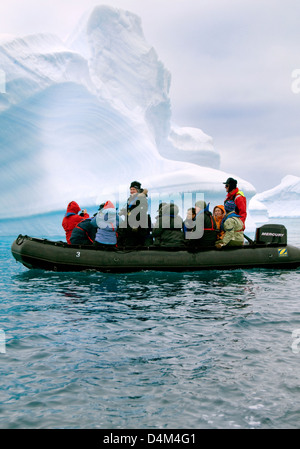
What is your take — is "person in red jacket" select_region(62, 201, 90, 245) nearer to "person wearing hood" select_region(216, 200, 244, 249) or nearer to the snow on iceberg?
"person wearing hood" select_region(216, 200, 244, 249)

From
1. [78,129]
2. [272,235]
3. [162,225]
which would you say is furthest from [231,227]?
[78,129]

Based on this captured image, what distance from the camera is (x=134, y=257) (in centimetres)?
995

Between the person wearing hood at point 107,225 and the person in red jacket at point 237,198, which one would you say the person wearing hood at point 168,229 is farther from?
the person in red jacket at point 237,198

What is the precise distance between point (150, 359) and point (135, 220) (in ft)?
18.6

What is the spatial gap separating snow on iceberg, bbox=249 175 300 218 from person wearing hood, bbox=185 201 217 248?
78449 mm

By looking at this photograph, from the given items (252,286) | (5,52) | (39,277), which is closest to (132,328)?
(252,286)

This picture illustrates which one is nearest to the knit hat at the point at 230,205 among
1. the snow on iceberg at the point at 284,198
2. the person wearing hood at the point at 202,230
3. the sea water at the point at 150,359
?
the person wearing hood at the point at 202,230

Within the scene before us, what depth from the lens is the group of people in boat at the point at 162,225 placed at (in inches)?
389

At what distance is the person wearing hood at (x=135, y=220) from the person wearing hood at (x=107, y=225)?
7.1 inches

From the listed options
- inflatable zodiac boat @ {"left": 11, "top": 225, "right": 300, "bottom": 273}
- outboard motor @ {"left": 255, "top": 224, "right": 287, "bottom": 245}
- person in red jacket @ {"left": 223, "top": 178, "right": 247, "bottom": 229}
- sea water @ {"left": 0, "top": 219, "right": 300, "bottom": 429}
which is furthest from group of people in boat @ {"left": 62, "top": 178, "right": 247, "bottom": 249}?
sea water @ {"left": 0, "top": 219, "right": 300, "bottom": 429}

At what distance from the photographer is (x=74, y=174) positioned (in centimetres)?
2348

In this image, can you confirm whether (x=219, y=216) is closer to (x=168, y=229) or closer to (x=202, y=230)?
(x=202, y=230)
